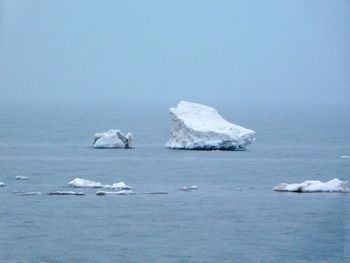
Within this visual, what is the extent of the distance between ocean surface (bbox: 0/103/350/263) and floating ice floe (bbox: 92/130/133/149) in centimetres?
56

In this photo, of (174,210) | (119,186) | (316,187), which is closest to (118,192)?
(119,186)

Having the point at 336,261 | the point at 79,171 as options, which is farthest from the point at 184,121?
the point at 336,261

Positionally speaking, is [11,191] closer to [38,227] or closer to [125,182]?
[125,182]

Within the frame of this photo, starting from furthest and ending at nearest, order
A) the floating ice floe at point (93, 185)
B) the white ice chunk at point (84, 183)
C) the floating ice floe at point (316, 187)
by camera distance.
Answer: the white ice chunk at point (84, 183), the floating ice floe at point (93, 185), the floating ice floe at point (316, 187)

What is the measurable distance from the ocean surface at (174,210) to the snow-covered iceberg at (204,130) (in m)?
0.56

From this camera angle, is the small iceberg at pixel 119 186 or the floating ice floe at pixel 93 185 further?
the floating ice floe at pixel 93 185

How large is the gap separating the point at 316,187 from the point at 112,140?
769 inches

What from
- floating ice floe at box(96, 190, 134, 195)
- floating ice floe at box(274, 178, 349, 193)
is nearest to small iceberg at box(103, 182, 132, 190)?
floating ice floe at box(96, 190, 134, 195)

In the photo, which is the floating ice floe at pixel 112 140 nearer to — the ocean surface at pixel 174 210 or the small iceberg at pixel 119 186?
the ocean surface at pixel 174 210

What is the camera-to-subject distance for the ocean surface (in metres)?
26.2

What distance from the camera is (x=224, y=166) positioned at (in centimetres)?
4703

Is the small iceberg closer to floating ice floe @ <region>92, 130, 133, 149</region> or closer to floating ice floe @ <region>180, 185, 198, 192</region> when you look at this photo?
floating ice floe @ <region>180, 185, 198, 192</region>

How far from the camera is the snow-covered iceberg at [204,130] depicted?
49.2m

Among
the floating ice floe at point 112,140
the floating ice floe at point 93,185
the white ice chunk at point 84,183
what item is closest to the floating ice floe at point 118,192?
the floating ice floe at point 93,185
